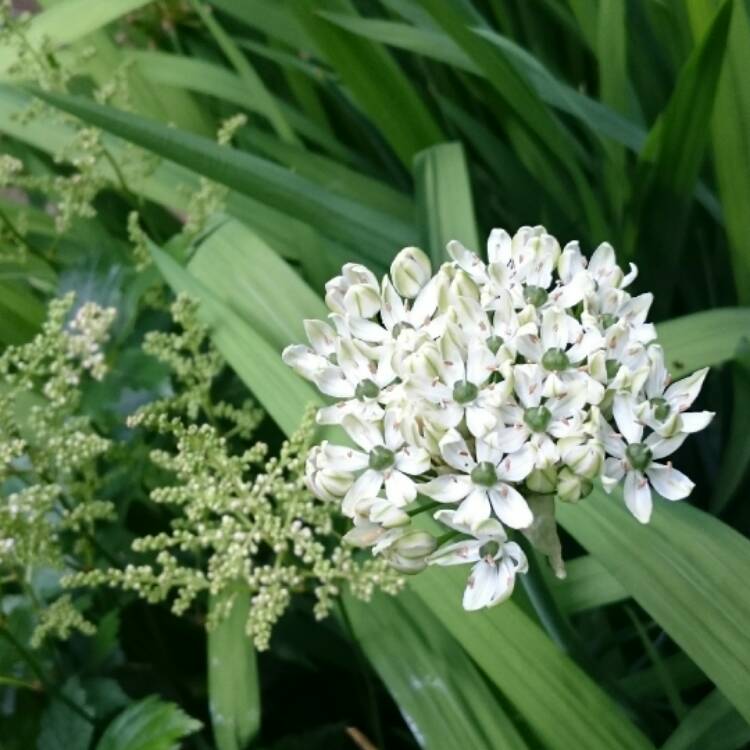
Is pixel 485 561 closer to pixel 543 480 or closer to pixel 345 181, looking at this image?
pixel 543 480

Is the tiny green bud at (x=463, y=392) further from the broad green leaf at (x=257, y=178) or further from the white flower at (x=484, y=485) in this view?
the broad green leaf at (x=257, y=178)

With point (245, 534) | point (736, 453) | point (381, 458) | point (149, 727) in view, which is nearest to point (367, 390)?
point (381, 458)

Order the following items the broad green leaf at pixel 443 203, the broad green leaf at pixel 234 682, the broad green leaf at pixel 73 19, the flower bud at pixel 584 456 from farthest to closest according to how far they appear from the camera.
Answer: the broad green leaf at pixel 73 19 → the broad green leaf at pixel 443 203 → the broad green leaf at pixel 234 682 → the flower bud at pixel 584 456

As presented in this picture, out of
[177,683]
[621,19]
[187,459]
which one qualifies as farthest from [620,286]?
[177,683]

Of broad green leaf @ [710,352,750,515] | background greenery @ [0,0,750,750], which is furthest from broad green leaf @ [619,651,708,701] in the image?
broad green leaf @ [710,352,750,515]

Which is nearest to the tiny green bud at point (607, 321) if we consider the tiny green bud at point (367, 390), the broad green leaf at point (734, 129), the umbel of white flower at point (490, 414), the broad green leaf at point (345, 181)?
the umbel of white flower at point (490, 414)

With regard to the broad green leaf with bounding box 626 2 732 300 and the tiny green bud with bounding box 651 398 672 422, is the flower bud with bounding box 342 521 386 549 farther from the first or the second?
the broad green leaf with bounding box 626 2 732 300
